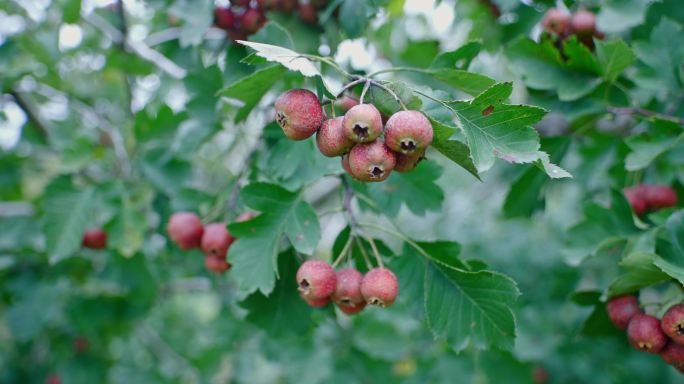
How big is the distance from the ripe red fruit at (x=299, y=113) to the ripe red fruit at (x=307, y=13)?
2.70 feet

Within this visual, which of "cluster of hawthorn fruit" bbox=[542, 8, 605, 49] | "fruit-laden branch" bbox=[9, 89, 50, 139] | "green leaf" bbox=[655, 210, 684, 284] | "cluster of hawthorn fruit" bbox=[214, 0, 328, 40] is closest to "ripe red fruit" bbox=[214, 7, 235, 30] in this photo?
"cluster of hawthorn fruit" bbox=[214, 0, 328, 40]

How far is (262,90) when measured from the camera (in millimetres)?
1354

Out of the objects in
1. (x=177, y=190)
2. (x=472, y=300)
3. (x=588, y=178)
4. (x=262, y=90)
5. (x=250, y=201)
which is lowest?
(x=177, y=190)

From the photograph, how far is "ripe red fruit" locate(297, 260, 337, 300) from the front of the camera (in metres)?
1.30

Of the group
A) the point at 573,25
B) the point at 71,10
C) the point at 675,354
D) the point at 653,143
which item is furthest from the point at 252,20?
the point at 675,354

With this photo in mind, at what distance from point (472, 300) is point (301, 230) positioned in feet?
1.60

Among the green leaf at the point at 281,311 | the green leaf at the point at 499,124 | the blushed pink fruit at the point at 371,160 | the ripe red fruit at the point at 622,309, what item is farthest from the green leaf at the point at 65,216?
the ripe red fruit at the point at 622,309

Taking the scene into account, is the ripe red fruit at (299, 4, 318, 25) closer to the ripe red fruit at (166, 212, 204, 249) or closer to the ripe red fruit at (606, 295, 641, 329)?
the ripe red fruit at (166, 212, 204, 249)

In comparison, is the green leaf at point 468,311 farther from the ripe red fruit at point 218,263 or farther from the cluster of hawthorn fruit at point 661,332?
the ripe red fruit at point 218,263

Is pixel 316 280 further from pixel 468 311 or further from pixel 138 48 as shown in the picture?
pixel 138 48

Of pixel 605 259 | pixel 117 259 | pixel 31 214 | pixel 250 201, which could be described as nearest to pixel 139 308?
pixel 117 259

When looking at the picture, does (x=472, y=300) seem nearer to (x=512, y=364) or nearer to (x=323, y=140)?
(x=323, y=140)

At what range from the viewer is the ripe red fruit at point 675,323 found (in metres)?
1.26

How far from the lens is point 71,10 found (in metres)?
2.08
